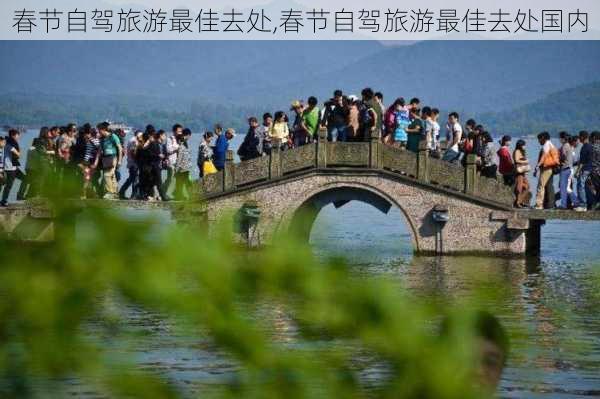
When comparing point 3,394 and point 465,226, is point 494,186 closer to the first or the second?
point 465,226

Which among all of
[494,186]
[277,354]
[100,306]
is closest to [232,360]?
[277,354]

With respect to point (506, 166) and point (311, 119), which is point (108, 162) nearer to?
point (311, 119)

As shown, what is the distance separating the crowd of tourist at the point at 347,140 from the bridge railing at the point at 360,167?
22 centimetres

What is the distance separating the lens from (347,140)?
27047mm

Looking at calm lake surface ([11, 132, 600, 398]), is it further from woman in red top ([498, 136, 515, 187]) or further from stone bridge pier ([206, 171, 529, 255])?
woman in red top ([498, 136, 515, 187])

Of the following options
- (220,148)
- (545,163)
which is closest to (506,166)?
(545,163)

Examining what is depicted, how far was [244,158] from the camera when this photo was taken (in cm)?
2841

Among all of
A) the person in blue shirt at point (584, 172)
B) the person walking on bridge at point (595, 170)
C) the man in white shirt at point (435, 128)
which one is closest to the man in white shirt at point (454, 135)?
the man in white shirt at point (435, 128)

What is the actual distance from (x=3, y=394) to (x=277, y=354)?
1.57 ft

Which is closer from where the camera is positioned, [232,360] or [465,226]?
[232,360]

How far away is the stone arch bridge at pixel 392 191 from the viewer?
2686cm

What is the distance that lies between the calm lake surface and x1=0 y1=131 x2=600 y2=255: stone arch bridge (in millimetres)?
481

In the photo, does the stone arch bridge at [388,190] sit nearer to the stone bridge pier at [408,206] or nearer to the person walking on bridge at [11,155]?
the stone bridge pier at [408,206]

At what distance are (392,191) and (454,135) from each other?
148 centimetres
